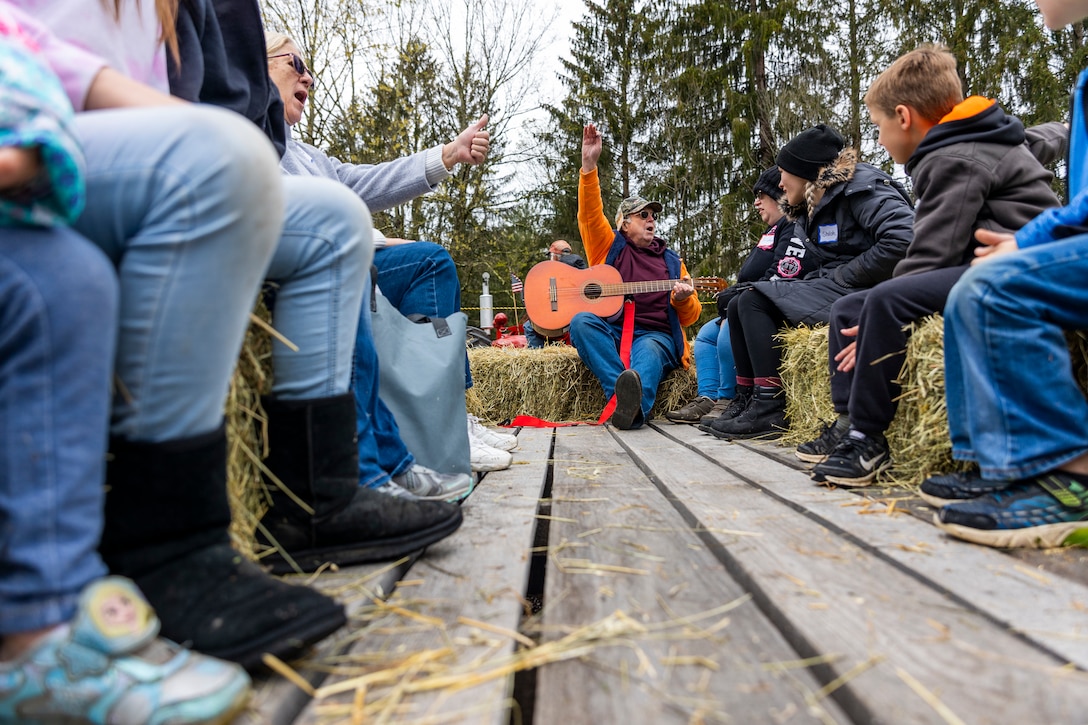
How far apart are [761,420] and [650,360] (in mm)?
1023

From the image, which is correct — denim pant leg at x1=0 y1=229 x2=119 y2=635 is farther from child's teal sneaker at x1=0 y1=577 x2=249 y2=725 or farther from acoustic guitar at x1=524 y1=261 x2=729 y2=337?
acoustic guitar at x1=524 y1=261 x2=729 y2=337

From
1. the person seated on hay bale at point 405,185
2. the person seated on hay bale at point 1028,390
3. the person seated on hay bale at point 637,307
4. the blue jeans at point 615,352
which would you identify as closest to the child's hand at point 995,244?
the person seated on hay bale at point 1028,390

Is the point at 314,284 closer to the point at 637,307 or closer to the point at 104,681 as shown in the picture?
the point at 104,681

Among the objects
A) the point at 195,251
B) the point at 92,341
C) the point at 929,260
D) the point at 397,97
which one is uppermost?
the point at 397,97

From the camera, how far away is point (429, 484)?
1.55 m

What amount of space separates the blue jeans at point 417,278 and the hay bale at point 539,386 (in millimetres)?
2375

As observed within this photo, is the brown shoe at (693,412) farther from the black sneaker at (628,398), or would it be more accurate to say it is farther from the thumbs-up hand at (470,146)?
the thumbs-up hand at (470,146)

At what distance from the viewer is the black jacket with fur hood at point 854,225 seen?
253cm

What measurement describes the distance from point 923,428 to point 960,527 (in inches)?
25.8

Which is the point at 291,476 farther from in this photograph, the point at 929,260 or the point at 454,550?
the point at 929,260

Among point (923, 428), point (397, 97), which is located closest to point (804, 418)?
point (923, 428)

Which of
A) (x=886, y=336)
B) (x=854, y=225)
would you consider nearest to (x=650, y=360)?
(x=854, y=225)

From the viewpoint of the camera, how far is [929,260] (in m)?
1.83

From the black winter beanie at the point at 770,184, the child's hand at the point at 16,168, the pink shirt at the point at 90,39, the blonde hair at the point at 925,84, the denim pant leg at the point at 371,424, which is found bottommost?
the denim pant leg at the point at 371,424
